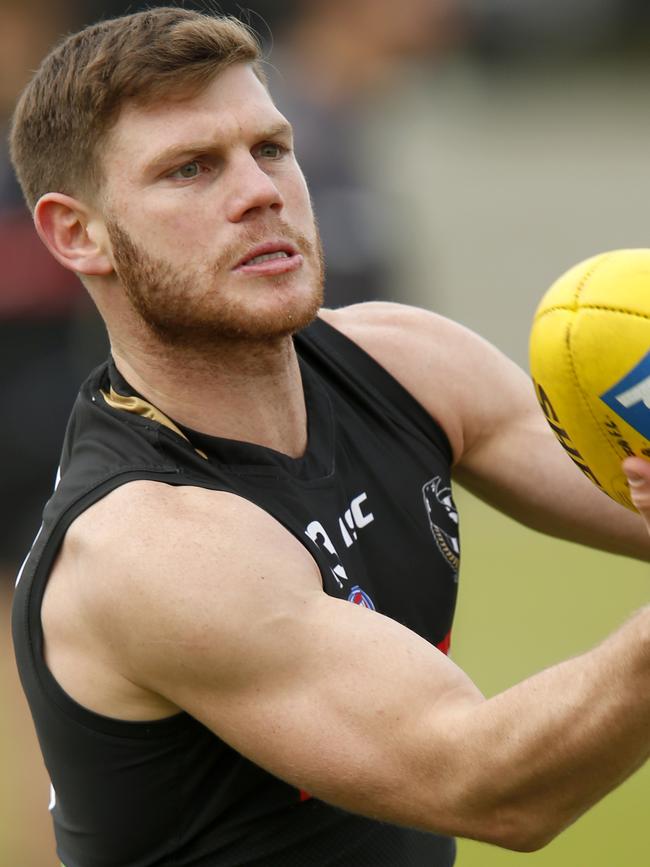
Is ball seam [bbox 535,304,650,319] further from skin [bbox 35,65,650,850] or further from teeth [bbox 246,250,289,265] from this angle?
teeth [bbox 246,250,289,265]

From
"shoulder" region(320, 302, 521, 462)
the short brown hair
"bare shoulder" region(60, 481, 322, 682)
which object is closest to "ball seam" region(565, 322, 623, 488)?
"bare shoulder" region(60, 481, 322, 682)

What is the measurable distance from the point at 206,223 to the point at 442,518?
33.7 inches

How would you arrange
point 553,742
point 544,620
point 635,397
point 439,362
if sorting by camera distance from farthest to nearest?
point 544,620 < point 439,362 < point 635,397 < point 553,742

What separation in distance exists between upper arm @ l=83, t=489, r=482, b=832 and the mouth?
22.3 inches

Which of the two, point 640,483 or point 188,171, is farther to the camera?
point 188,171

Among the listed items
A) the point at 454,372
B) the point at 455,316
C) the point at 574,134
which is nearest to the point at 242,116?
the point at 454,372

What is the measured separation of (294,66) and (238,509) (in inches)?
313

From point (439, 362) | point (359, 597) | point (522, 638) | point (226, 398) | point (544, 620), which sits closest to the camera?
point (359, 597)

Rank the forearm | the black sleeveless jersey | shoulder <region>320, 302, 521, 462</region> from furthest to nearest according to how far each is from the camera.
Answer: shoulder <region>320, 302, 521, 462</region> < the black sleeveless jersey < the forearm

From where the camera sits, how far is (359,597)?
10.2ft

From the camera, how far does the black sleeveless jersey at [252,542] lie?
3.00m

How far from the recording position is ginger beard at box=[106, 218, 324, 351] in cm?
312

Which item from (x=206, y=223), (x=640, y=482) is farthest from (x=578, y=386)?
(x=206, y=223)

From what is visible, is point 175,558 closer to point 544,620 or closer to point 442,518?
point 442,518
